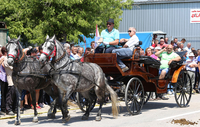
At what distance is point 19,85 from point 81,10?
1050cm

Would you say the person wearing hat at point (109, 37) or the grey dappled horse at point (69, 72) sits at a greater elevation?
the person wearing hat at point (109, 37)

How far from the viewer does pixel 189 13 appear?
28.5m

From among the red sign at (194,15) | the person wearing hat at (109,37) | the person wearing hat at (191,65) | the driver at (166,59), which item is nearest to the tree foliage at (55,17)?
the person wearing hat at (191,65)

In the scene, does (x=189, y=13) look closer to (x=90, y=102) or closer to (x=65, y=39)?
(x=65, y=39)

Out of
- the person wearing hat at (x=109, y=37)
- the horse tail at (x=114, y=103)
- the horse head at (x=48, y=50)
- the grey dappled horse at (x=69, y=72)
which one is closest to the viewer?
the horse head at (x=48, y=50)

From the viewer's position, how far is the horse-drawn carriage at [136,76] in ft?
30.5

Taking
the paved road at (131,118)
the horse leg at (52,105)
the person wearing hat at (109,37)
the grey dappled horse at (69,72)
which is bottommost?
the paved road at (131,118)

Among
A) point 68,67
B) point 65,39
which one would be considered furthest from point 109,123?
point 65,39

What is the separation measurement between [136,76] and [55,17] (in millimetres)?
8890

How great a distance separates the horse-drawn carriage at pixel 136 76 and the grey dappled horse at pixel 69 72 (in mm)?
522

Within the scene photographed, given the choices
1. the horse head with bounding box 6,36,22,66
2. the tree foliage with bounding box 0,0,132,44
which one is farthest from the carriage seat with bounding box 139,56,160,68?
the tree foliage with bounding box 0,0,132,44

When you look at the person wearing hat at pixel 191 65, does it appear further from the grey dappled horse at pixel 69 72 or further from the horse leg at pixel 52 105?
the horse leg at pixel 52 105

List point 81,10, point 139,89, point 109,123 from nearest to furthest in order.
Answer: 1. point 109,123
2. point 139,89
3. point 81,10

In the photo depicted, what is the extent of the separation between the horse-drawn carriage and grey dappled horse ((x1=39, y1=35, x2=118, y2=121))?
522 millimetres
